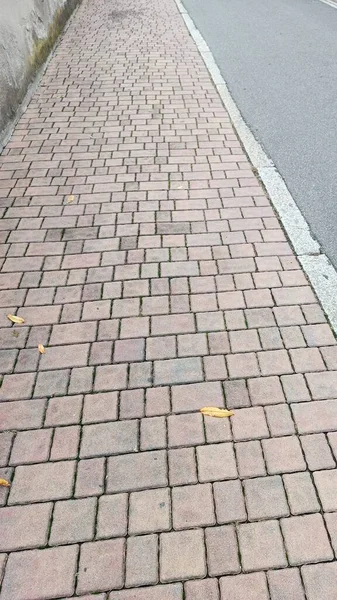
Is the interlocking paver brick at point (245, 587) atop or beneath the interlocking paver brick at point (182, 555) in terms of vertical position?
beneath

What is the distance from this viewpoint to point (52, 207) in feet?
14.4

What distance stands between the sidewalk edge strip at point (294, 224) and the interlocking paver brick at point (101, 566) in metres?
1.98

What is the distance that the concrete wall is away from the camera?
19.0 feet

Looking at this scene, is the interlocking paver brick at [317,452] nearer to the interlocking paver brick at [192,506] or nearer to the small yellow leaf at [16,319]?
the interlocking paver brick at [192,506]

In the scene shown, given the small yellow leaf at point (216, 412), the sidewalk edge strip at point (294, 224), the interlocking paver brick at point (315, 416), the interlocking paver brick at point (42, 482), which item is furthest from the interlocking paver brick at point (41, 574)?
the sidewalk edge strip at point (294, 224)

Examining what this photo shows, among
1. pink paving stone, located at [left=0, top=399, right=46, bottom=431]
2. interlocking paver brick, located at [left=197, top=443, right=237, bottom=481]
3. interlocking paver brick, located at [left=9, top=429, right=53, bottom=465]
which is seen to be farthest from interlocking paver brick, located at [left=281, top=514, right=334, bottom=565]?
pink paving stone, located at [left=0, top=399, right=46, bottom=431]

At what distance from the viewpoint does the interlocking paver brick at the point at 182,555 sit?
6.62 ft

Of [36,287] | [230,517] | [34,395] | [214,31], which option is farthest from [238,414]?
[214,31]

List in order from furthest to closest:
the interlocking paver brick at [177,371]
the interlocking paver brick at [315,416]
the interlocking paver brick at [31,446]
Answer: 1. the interlocking paver brick at [177,371]
2. the interlocking paver brick at [315,416]
3. the interlocking paver brick at [31,446]

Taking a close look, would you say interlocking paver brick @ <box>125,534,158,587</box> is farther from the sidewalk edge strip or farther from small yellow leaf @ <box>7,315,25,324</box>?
the sidewalk edge strip

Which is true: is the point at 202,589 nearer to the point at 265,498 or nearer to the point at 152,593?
the point at 152,593

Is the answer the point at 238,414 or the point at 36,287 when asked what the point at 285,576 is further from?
the point at 36,287

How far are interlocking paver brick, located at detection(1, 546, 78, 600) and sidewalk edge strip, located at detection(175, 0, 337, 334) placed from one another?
2172 millimetres

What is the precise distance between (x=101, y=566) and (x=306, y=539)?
95 cm
